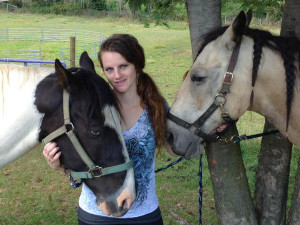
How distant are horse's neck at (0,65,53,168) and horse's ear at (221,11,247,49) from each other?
120 cm

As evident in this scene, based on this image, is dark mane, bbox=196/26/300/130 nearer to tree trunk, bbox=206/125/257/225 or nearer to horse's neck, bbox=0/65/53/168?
tree trunk, bbox=206/125/257/225

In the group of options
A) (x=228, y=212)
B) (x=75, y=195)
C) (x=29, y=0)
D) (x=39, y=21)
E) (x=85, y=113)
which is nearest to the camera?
(x=85, y=113)

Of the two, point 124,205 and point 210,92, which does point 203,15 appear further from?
point 124,205

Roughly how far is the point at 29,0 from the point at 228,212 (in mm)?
50696

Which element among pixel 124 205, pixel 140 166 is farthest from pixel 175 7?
pixel 124 205

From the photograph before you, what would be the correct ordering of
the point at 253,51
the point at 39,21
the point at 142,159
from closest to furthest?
1. the point at 253,51
2. the point at 142,159
3. the point at 39,21

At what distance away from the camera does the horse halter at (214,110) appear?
7.44 ft

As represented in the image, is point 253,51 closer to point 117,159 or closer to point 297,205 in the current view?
point 117,159

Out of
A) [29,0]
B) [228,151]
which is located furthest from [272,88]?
[29,0]

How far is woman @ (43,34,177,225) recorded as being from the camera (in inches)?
94.7

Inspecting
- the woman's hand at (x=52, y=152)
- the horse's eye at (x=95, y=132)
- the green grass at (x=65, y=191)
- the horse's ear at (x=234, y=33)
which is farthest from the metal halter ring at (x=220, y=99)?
the green grass at (x=65, y=191)

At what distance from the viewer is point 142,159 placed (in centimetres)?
246

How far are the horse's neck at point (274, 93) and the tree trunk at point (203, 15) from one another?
61 cm

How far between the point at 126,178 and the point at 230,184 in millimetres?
1183
